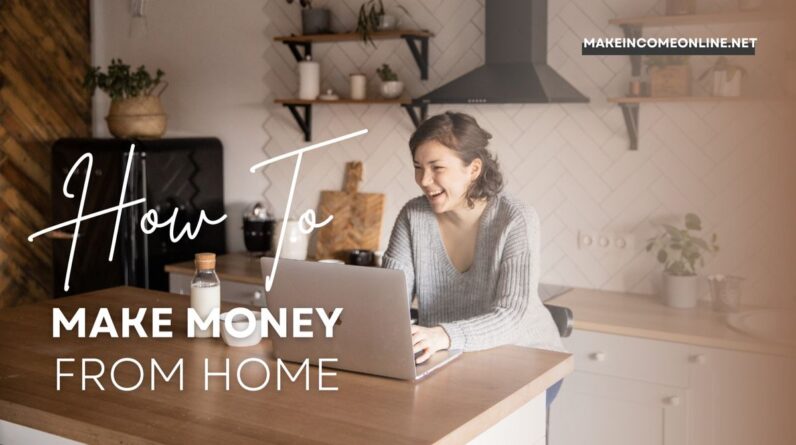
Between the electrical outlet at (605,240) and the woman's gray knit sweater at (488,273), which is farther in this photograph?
the electrical outlet at (605,240)

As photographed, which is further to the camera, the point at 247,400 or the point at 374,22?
the point at 374,22

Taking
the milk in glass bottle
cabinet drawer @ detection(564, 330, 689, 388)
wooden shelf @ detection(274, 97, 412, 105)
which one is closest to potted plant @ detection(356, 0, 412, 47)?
wooden shelf @ detection(274, 97, 412, 105)

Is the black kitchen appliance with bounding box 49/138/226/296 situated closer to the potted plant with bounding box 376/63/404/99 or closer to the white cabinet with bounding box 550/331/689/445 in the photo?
the potted plant with bounding box 376/63/404/99

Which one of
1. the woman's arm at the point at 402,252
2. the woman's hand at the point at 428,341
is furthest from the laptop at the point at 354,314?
the woman's arm at the point at 402,252

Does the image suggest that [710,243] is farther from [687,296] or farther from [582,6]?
[582,6]

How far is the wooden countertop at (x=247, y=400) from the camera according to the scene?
61.4 inches

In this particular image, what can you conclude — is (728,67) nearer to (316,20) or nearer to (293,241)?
(316,20)

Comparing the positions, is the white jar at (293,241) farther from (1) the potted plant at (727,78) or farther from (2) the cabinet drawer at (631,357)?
(1) the potted plant at (727,78)

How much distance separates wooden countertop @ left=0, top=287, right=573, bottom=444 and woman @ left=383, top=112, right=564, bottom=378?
323 mm

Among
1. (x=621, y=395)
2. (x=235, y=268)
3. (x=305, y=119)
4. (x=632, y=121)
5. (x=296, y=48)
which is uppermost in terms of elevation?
(x=296, y=48)

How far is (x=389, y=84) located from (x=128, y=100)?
4.45 ft

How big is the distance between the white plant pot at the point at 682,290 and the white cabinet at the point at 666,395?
1.15 ft

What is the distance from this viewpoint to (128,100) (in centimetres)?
424

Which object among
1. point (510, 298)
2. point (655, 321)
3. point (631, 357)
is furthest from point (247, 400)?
point (655, 321)
